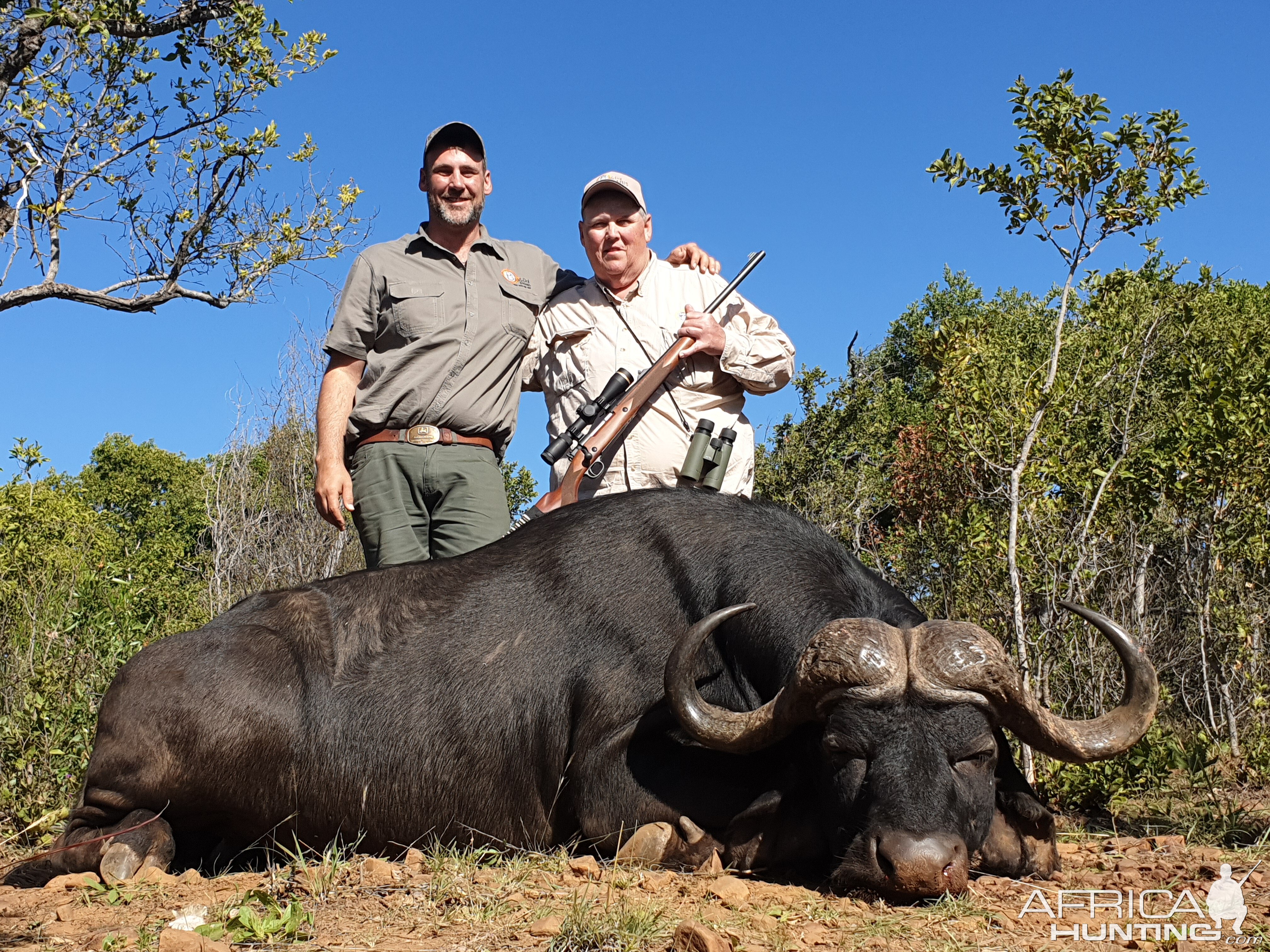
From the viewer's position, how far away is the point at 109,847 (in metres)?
4.04

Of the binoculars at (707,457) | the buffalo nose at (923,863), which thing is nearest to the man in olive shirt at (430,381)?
the binoculars at (707,457)

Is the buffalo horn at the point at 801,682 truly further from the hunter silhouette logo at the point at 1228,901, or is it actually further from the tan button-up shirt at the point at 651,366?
the tan button-up shirt at the point at 651,366

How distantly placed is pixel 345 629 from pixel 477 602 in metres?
0.58

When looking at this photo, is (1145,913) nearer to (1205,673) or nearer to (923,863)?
(923,863)

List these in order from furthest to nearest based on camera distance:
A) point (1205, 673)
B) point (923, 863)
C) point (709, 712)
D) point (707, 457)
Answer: point (1205, 673) → point (707, 457) → point (709, 712) → point (923, 863)

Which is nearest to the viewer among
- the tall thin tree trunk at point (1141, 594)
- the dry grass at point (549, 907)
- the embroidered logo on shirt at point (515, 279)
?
the dry grass at point (549, 907)

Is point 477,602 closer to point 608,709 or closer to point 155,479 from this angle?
point 608,709

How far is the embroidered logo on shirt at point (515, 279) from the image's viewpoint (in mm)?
5969

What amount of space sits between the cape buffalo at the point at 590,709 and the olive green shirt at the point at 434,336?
44.0 inches

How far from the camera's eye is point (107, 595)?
7.77 meters

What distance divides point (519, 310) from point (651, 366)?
0.81 m

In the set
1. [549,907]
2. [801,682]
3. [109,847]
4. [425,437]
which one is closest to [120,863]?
[109,847]

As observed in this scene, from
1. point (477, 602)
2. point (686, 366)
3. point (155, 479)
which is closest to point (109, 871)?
point (477, 602)

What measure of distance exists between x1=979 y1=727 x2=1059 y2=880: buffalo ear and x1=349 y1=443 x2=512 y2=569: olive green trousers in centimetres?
271
